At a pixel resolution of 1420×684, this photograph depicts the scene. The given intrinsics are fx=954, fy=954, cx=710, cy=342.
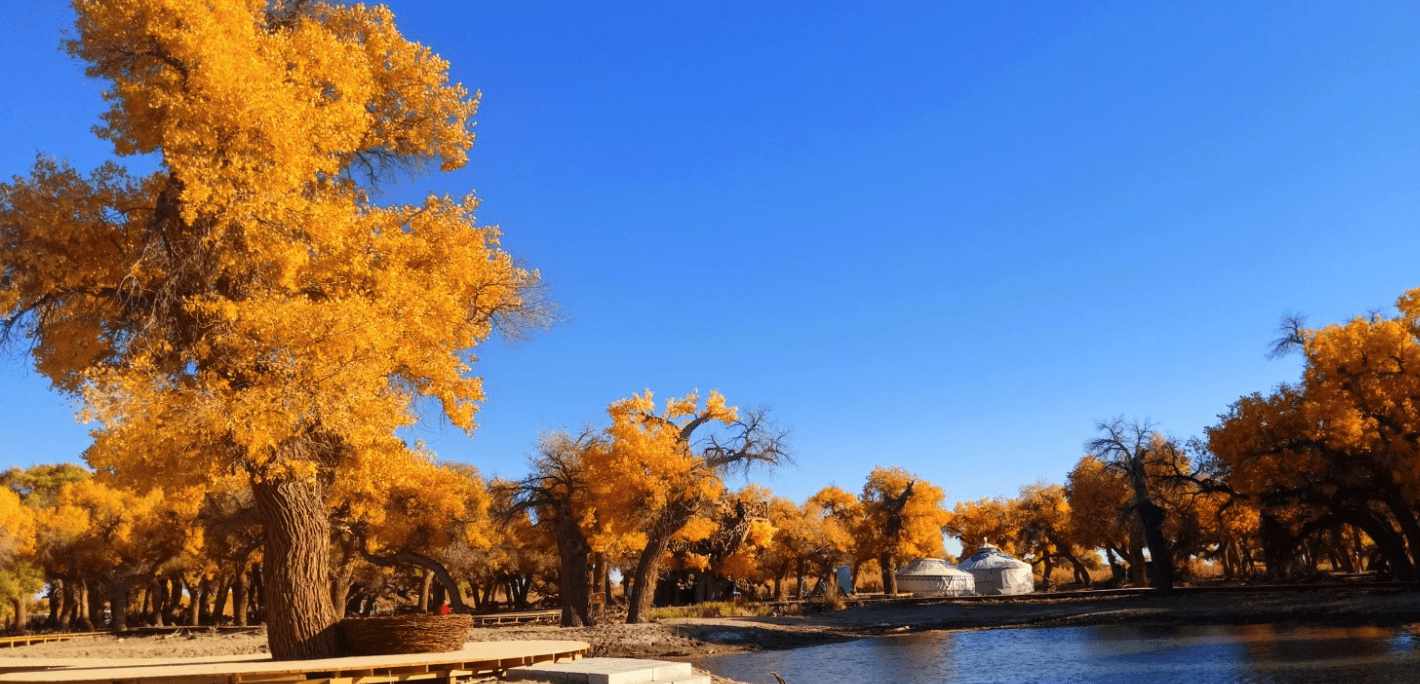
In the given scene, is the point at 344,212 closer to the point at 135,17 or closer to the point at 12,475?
the point at 135,17

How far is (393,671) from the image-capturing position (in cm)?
1439

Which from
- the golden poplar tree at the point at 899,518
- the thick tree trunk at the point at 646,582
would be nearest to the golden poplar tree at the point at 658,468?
the thick tree trunk at the point at 646,582

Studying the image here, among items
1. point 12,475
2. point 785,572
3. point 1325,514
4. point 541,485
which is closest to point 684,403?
point 541,485

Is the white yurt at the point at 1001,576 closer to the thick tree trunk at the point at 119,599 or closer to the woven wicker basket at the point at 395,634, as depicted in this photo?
the thick tree trunk at the point at 119,599

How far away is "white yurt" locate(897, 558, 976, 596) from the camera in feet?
202

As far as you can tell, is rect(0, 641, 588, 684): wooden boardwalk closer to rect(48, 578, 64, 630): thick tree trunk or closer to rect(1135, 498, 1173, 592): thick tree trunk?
rect(1135, 498, 1173, 592): thick tree trunk

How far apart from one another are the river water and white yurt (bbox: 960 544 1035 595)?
29.1m

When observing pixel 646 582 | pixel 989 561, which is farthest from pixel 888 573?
pixel 646 582

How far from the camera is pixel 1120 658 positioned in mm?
23578

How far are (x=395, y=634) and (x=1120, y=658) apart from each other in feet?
57.8

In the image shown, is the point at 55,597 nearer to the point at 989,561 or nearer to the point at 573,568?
the point at 573,568

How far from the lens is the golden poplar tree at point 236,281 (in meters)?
13.2

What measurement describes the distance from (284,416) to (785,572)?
53717 mm

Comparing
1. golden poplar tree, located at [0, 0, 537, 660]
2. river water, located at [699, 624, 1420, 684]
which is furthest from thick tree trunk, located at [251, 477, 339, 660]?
river water, located at [699, 624, 1420, 684]
